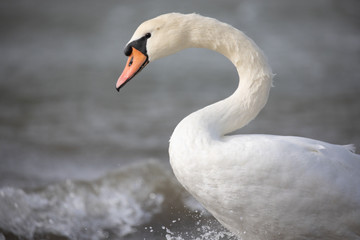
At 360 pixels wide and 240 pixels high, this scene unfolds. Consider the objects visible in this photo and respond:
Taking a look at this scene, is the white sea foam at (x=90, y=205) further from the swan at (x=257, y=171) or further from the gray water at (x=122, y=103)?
the swan at (x=257, y=171)

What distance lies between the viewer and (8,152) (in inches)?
220

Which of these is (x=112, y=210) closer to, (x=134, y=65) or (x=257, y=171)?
(x=134, y=65)

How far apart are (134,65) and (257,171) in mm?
819

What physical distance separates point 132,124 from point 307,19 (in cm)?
451

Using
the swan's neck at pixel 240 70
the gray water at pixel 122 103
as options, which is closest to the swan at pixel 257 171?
the swan's neck at pixel 240 70

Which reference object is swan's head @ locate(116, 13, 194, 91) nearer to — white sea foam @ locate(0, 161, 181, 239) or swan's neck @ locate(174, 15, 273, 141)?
swan's neck @ locate(174, 15, 273, 141)

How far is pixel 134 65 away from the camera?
2699mm

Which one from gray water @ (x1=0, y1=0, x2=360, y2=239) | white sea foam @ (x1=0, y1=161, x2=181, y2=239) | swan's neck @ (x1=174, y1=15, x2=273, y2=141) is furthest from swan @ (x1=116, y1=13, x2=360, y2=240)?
white sea foam @ (x1=0, y1=161, x2=181, y2=239)

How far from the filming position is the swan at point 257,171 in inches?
92.6

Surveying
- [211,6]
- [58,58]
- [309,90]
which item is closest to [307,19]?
[211,6]

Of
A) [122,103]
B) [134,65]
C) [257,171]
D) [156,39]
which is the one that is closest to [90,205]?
[134,65]

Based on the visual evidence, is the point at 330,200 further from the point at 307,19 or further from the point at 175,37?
the point at 307,19

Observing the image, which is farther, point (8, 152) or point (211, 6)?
point (211, 6)

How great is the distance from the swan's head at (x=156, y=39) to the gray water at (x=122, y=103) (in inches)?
51.0
